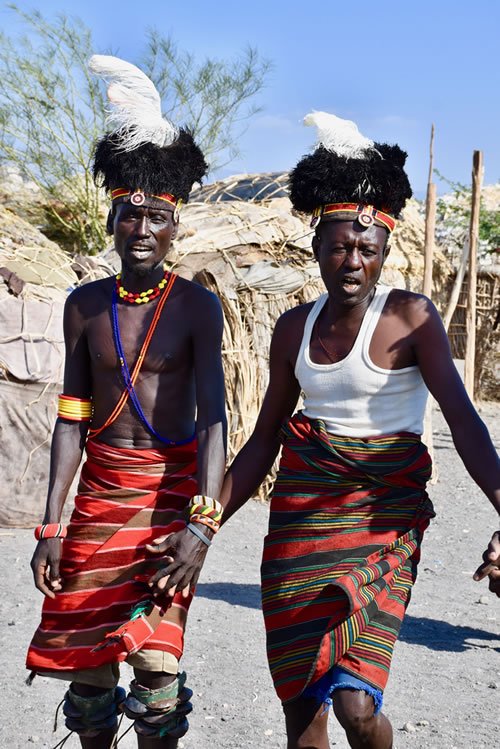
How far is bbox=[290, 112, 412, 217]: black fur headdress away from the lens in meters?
2.71

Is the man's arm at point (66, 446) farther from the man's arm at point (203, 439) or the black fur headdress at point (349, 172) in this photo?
the black fur headdress at point (349, 172)

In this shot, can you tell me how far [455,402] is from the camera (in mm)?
2574

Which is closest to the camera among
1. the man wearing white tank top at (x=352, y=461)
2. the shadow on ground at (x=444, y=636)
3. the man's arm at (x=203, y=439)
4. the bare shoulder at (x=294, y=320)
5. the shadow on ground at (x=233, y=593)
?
the man wearing white tank top at (x=352, y=461)

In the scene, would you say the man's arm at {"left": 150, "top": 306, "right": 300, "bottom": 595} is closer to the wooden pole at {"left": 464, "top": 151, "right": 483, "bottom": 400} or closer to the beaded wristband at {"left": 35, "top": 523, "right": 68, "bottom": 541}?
the beaded wristband at {"left": 35, "top": 523, "right": 68, "bottom": 541}

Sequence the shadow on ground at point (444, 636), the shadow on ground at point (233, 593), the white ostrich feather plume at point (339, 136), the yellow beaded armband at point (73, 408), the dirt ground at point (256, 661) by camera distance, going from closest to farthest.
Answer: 1. the white ostrich feather plume at point (339, 136)
2. the yellow beaded armband at point (73, 408)
3. the dirt ground at point (256, 661)
4. the shadow on ground at point (444, 636)
5. the shadow on ground at point (233, 593)

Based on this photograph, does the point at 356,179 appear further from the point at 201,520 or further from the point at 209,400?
the point at 201,520

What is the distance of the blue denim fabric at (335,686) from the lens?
2458 millimetres

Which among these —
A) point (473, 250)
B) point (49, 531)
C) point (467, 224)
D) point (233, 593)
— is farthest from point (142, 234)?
point (467, 224)

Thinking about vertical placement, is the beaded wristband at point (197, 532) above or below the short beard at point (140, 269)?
below

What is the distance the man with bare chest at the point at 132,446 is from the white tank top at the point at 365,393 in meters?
0.33

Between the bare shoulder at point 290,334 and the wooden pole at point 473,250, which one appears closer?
the bare shoulder at point 290,334

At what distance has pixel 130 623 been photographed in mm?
2699

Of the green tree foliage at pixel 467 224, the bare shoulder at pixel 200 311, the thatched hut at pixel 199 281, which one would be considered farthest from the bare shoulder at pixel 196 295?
the green tree foliage at pixel 467 224

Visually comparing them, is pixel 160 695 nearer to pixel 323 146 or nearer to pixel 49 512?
pixel 49 512
